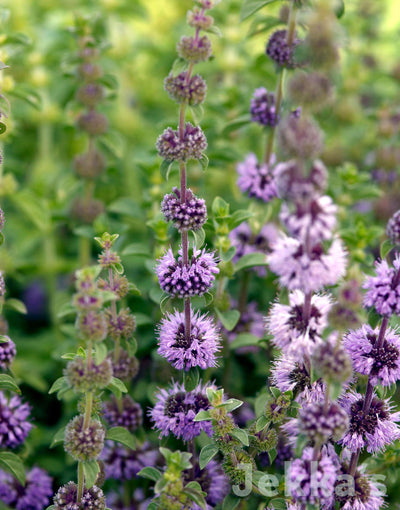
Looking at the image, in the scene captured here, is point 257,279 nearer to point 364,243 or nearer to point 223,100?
point 364,243

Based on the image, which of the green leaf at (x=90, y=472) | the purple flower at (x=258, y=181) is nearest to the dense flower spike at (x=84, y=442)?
the green leaf at (x=90, y=472)

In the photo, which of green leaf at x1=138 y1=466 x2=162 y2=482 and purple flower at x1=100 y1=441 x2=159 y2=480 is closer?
green leaf at x1=138 y1=466 x2=162 y2=482

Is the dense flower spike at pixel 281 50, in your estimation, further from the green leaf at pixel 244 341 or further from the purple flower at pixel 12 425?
the purple flower at pixel 12 425

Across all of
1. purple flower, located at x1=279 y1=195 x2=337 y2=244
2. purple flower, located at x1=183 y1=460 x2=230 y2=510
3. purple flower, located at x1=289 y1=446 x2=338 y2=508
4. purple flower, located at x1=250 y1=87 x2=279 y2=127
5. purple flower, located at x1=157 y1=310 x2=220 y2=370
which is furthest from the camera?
purple flower, located at x1=250 y1=87 x2=279 y2=127

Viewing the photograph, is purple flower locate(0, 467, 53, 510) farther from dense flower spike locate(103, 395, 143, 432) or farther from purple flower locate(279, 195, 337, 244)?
purple flower locate(279, 195, 337, 244)

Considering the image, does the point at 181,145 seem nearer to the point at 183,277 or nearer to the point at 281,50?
the point at 183,277

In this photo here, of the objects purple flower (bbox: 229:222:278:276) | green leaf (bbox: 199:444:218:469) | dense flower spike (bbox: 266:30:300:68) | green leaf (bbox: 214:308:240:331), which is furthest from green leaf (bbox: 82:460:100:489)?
dense flower spike (bbox: 266:30:300:68)

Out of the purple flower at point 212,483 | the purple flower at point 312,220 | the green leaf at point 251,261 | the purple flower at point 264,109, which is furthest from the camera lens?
the purple flower at point 264,109
